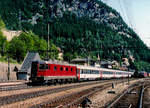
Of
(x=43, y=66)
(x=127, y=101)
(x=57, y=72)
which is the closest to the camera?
(x=127, y=101)

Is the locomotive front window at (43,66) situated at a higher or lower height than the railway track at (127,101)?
higher

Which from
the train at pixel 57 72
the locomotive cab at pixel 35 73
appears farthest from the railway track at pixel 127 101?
the locomotive cab at pixel 35 73

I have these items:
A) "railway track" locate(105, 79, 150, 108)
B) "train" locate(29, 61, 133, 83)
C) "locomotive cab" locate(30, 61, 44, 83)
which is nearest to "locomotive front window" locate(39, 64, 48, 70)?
"train" locate(29, 61, 133, 83)

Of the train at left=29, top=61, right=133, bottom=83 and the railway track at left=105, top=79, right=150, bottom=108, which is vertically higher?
the train at left=29, top=61, right=133, bottom=83

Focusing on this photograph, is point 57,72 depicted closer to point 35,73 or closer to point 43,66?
point 43,66

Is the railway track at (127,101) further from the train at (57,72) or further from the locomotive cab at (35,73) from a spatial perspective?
the locomotive cab at (35,73)

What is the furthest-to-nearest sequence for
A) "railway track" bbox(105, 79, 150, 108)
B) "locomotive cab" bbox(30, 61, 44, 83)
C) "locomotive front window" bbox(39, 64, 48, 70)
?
"locomotive front window" bbox(39, 64, 48, 70) → "locomotive cab" bbox(30, 61, 44, 83) → "railway track" bbox(105, 79, 150, 108)

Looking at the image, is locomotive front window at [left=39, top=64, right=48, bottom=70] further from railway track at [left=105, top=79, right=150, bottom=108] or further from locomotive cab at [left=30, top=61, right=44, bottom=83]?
railway track at [left=105, top=79, right=150, bottom=108]

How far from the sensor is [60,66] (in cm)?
3412

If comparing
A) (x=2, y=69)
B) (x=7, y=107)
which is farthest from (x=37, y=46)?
(x=7, y=107)

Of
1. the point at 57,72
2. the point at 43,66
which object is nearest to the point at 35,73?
the point at 43,66

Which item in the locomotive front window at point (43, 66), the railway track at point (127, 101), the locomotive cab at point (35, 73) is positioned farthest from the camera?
the locomotive front window at point (43, 66)

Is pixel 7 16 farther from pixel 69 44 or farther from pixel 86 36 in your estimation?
pixel 86 36

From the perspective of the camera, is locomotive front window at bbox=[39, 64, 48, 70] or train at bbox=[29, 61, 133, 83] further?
locomotive front window at bbox=[39, 64, 48, 70]
